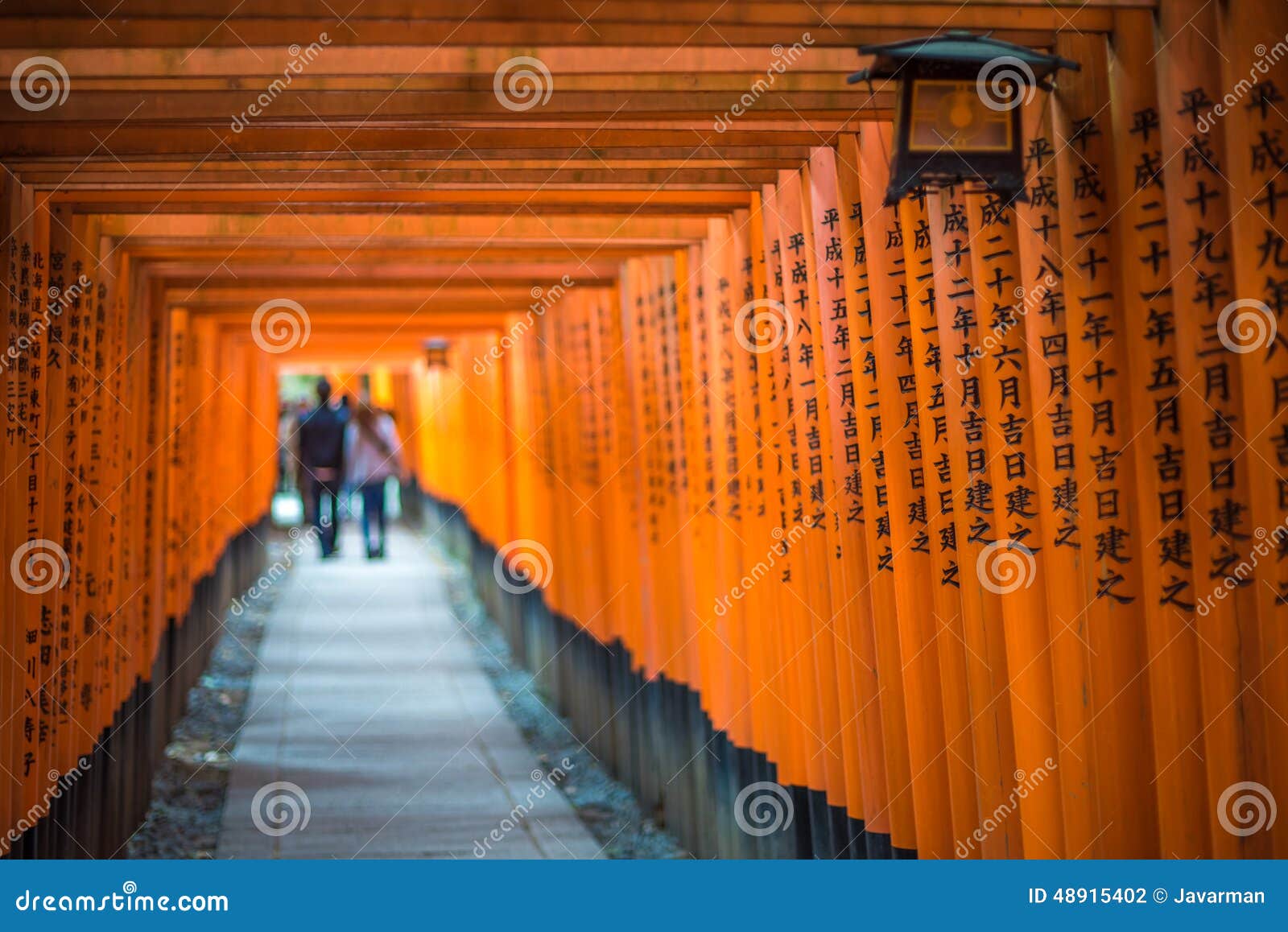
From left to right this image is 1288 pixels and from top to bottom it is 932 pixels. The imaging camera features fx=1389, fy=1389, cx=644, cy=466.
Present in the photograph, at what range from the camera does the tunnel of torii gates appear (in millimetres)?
3430

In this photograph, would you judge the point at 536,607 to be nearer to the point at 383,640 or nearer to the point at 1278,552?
the point at 383,640

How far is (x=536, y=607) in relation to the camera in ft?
42.6

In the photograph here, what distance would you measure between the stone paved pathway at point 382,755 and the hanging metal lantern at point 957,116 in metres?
5.30

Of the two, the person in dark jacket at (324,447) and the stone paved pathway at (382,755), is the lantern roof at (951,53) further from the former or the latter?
the person in dark jacket at (324,447)

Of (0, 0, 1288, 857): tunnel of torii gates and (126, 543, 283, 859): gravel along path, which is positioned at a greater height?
(0, 0, 1288, 857): tunnel of torii gates

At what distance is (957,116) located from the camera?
140 inches

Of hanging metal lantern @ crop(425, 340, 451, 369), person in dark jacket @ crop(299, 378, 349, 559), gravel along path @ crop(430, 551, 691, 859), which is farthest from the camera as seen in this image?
person in dark jacket @ crop(299, 378, 349, 559)

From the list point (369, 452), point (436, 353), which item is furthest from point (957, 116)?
point (369, 452)

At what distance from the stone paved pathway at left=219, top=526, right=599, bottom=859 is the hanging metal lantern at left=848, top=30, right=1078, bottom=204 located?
17.4ft

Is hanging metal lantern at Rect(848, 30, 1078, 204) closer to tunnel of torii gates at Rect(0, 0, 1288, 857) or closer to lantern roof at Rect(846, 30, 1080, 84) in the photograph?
lantern roof at Rect(846, 30, 1080, 84)

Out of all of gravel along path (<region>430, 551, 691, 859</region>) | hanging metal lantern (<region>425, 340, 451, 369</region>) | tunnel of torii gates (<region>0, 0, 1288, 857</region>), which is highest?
hanging metal lantern (<region>425, 340, 451, 369</region>)

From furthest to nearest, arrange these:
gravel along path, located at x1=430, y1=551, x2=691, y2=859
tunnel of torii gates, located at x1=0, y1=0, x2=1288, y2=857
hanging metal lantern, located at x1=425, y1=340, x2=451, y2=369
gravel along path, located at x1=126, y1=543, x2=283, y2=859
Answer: hanging metal lantern, located at x1=425, y1=340, x2=451, y2=369
gravel along path, located at x1=430, y1=551, x2=691, y2=859
gravel along path, located at x1=126, y1=543, x2=283, y2=859
tunnel of torii gates, located at x1=0, y1=0, x2=1288, y2=857

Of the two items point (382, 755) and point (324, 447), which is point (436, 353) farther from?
point (382, 755)

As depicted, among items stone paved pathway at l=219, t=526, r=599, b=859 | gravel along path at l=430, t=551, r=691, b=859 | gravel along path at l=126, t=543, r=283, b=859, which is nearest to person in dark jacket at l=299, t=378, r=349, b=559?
stone paved pathway at l=219, t=526, r=599, b=859
